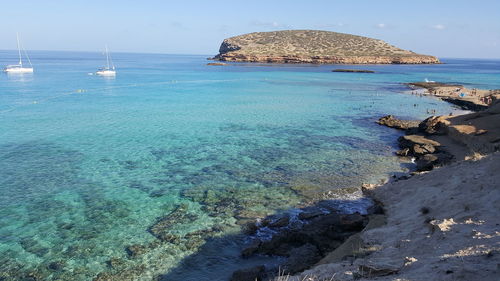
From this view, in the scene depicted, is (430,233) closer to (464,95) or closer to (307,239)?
(307,239)

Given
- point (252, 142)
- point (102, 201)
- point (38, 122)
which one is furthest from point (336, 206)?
point (38, 122)

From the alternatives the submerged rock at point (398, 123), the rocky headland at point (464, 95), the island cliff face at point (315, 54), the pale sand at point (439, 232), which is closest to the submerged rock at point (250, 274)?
the pale sand at point (439, 232)

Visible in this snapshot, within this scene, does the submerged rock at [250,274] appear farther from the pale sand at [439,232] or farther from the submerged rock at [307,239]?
the pale sand at [439,232]

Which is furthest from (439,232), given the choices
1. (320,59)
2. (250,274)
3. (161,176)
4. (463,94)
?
(320,59)

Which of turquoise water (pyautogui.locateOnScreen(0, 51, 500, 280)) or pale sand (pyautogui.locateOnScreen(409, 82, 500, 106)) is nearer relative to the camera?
turquoise water (pyautogui.locateOnScreen(0, 51, 500, 280))

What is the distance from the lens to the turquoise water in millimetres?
14008

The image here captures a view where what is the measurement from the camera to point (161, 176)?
22.7 meters

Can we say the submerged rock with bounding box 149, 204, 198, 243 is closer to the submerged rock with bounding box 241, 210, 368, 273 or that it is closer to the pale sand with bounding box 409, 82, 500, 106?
the submerged rock with bounding box 241, 210, 368, 273

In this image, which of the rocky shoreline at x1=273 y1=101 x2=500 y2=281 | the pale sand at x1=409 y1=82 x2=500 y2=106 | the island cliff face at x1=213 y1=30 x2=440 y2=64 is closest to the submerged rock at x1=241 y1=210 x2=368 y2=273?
Result: the rocky shoreline at x1=273 y1=101 x2=500 y2=281

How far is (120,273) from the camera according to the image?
12.8 m

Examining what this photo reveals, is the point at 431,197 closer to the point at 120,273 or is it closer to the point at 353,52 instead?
the point at 120,273

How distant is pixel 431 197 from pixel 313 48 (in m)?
181

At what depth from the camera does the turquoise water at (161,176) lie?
14.0m

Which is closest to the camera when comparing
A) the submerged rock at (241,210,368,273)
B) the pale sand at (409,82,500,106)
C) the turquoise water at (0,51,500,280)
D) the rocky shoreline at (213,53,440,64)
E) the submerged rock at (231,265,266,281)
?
the submerged rock at (231,265,266,281)
